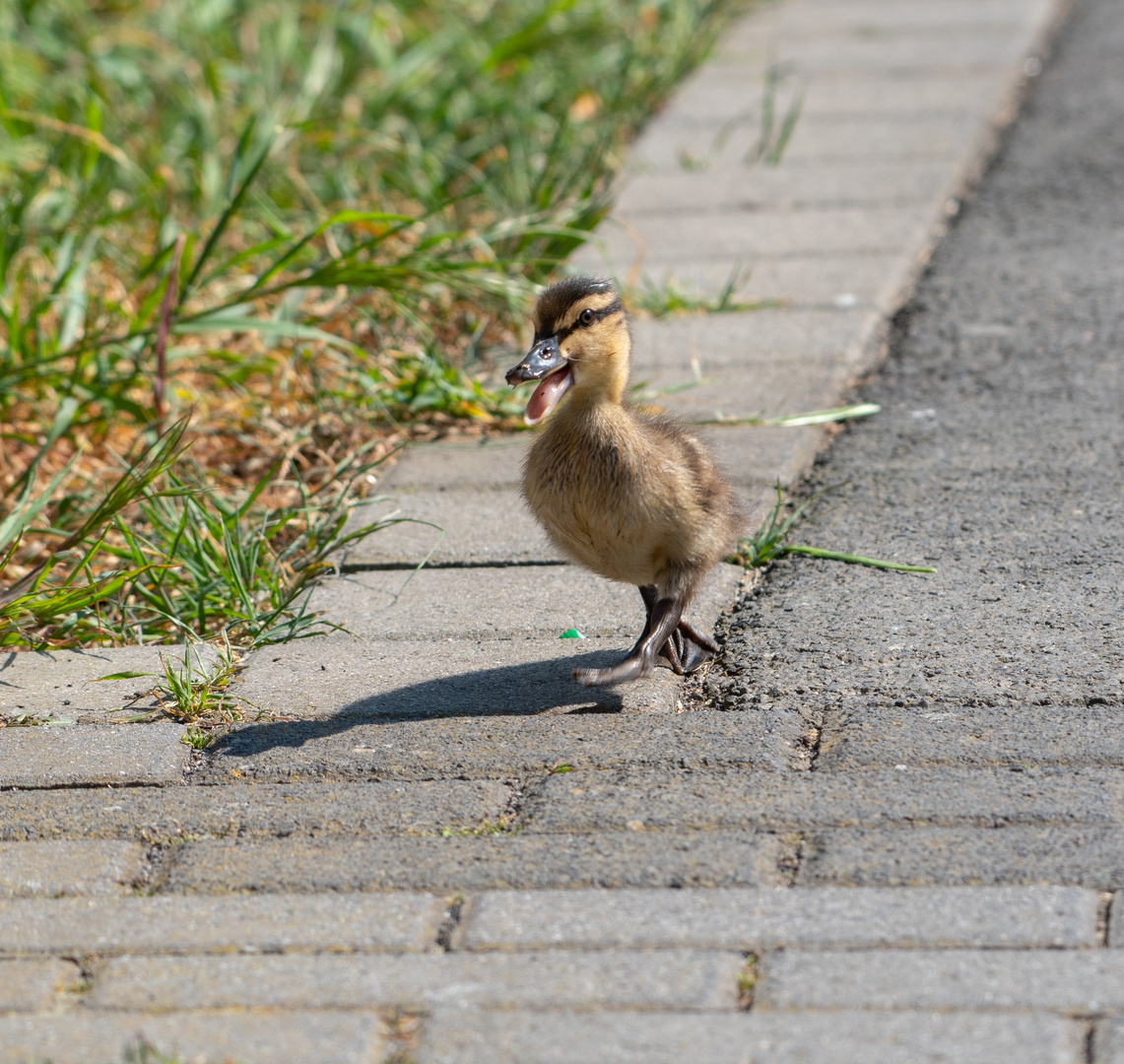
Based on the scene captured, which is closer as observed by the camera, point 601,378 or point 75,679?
point 601,378

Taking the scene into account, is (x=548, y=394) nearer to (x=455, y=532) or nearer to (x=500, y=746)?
(x=500, y=746)

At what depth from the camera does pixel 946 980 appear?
2.09 m

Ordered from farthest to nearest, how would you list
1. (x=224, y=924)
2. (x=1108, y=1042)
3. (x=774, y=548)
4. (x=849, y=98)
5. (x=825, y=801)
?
(x=849, y=98)
(x=774, y=548)
(x=825, y=801)
(x=224, y=924)
(x=1108, y=1042)

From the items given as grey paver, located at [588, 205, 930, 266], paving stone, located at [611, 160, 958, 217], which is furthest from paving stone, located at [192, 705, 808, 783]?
paving stone, located at [611, 160, 958, 217]

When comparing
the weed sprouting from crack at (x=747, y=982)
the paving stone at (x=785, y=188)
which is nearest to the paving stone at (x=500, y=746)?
the weed sprouting from crack at (x=747, y=982)

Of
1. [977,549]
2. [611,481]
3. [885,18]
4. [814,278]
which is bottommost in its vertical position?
[885,18]

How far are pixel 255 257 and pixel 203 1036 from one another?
4168 millimetres

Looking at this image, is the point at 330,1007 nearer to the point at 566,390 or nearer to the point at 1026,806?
the point at 1026,806

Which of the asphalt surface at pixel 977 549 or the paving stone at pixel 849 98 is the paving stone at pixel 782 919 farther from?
the paving stone at pixel 849 98

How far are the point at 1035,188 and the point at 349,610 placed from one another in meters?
3.97

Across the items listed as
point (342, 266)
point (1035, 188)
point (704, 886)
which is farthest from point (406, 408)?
point (1035, 188)

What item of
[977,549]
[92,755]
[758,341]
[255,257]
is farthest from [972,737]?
[255,257]

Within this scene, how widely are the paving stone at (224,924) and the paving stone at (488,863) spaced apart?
0.05 metres

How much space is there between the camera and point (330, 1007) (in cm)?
213
